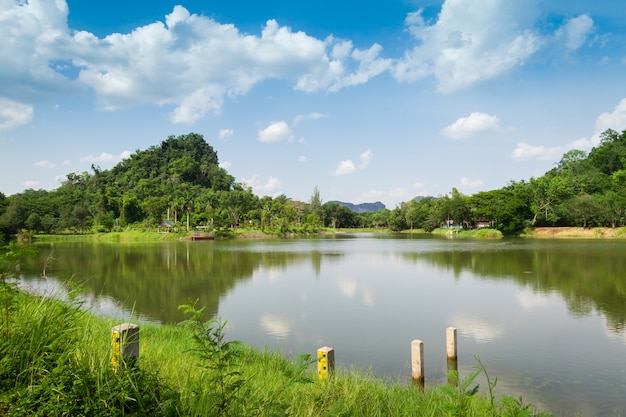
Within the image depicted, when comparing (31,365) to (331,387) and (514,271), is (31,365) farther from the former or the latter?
(514,271)

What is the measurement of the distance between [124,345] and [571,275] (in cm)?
2039

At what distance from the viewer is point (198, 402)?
3213 mm

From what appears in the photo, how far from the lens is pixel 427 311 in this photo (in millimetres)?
12367

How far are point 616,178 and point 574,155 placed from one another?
89.6ft

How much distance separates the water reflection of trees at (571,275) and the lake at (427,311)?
0.06m

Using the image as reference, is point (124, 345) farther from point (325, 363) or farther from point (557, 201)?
point (557, 201)

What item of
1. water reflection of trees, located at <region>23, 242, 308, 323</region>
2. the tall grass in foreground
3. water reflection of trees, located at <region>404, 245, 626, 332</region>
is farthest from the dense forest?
the tall grass in foreground

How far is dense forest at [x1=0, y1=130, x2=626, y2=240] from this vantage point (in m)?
55.7

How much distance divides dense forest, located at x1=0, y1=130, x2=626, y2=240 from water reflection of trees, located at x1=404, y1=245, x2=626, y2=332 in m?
34.2

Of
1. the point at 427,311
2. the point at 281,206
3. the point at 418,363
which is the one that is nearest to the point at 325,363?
the point at 418,363

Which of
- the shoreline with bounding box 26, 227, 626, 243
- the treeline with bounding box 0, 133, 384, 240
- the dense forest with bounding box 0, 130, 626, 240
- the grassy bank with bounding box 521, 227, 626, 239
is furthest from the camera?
the treeline with bounding box 0, 133, 384, 240

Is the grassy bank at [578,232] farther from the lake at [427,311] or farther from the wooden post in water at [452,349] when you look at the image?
the wooden post in water at [452,349]

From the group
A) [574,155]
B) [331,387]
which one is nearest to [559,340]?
[331,387]

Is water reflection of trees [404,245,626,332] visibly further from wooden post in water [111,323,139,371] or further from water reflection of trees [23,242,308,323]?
wooden post in water [111,323,139,371]
